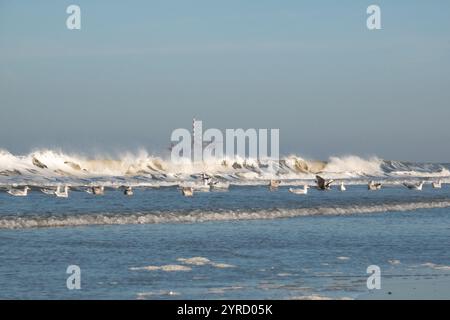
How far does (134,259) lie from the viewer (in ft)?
59.7

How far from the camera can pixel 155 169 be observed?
307 feet

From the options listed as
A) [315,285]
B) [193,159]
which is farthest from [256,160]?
[315,285]

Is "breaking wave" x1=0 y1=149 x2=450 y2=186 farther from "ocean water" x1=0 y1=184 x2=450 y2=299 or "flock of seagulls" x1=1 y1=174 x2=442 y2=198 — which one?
"ocean water" x1=0 y1=184 x2=450 y2=299

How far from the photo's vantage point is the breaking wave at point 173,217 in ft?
85.5

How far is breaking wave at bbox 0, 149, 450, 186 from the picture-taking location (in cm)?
7406

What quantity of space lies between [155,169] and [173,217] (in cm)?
6446
